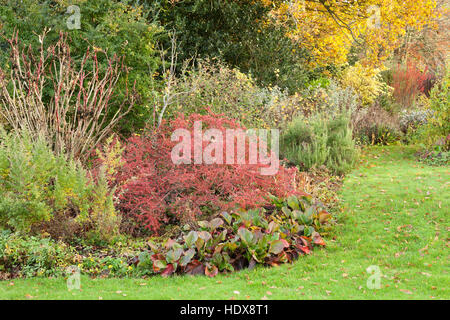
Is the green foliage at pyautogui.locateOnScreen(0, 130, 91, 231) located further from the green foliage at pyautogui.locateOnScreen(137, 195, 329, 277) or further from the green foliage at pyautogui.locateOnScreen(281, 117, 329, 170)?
the green foliage at pyautogui.locateOnScreen(281, 117, 329, 170)

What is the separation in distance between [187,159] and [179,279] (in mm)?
1749

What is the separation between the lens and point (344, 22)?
13375 millimetres

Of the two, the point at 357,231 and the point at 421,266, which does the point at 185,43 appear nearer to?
the point at 357,231

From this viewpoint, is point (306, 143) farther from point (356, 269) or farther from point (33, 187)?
point (33, 187)

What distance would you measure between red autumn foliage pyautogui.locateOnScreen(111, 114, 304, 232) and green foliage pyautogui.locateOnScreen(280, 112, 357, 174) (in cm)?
191

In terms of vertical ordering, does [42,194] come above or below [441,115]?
below

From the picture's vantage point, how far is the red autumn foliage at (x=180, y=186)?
17.1ft

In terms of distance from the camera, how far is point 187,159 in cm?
543

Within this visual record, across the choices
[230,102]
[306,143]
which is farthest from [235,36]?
[306,143]

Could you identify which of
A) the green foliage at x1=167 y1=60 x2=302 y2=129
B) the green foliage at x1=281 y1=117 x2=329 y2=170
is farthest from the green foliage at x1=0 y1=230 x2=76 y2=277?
the green foliage at x1=281 y1=117 x2=329 y2=170

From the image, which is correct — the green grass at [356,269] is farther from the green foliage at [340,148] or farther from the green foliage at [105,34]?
the green foliage at [105,34]

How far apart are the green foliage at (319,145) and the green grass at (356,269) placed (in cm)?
119

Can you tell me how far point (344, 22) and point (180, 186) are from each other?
10.0 m

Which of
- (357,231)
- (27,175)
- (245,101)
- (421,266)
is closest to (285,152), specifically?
(245,101)
